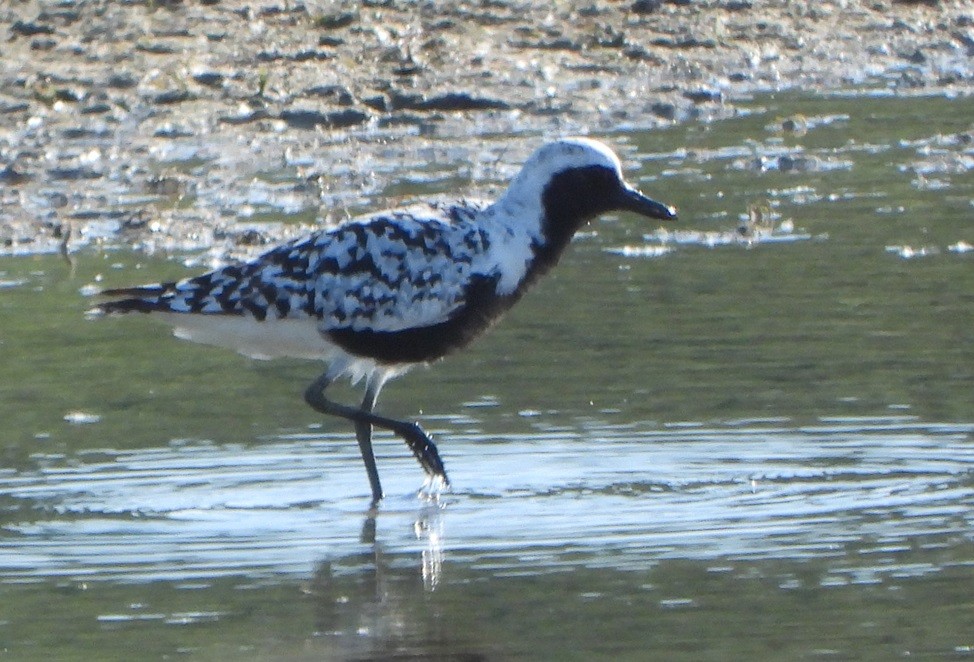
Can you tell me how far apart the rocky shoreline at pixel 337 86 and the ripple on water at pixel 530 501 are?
419 cm

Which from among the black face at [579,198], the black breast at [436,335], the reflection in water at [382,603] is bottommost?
the reflection in water at [382,603]

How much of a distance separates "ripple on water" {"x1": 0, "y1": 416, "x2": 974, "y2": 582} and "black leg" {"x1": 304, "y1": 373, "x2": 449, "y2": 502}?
3.5 inches

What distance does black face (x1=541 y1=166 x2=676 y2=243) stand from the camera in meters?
8.38

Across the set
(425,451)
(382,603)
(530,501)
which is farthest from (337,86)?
(382,603)

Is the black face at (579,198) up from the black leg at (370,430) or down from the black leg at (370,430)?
up

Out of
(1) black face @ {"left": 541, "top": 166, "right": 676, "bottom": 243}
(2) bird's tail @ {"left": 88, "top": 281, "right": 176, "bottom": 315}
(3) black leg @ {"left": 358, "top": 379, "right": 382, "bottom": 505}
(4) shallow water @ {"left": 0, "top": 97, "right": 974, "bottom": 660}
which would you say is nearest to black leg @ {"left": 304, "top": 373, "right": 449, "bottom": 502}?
(3) black leg @ {"left": 358, "top": 379, "right": 382, "bottom": 505}

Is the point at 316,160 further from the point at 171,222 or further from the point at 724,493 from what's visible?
the point at 724,493

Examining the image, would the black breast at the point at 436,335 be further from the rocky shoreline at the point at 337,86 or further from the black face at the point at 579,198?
the rocky shoreline at the point at 337,86

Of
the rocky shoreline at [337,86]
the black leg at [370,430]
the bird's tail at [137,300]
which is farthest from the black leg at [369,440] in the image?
the rocky shoreline at [337,86]

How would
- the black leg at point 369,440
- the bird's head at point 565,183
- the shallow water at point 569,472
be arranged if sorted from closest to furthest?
1. the shallow water at point 569,472
2. the black leg at point 369,440
3. the bird's head at point 565,183

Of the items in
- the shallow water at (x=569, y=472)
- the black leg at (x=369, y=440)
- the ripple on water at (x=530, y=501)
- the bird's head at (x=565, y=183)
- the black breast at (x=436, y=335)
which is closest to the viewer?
the shallow water at (x=569, y=472)

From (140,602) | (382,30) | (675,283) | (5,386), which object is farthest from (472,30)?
(140,602)

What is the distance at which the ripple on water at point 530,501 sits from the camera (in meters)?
6.91

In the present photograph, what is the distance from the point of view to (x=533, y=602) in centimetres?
629
